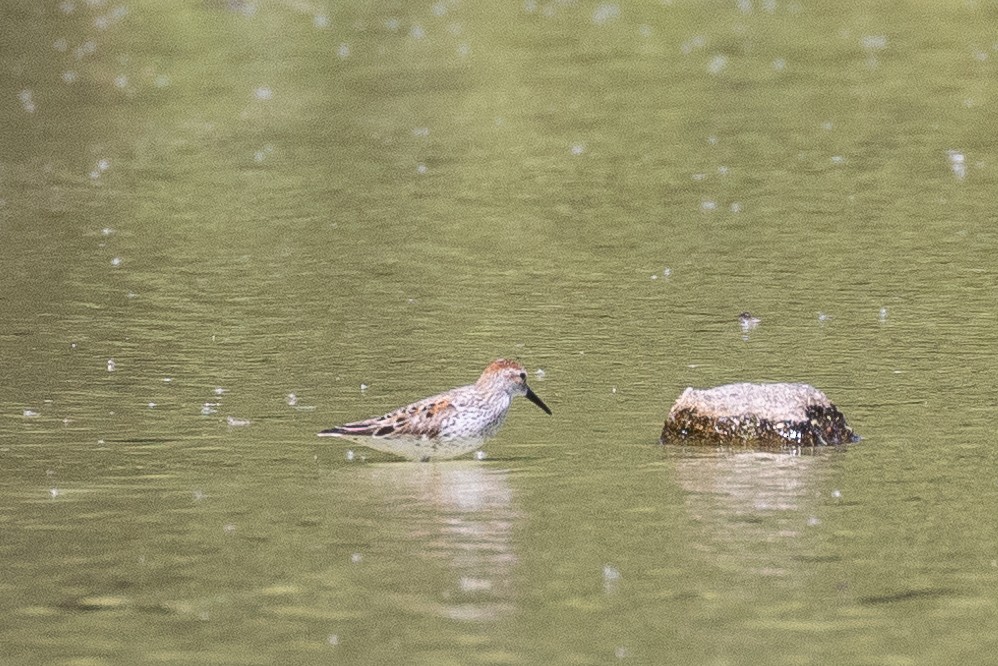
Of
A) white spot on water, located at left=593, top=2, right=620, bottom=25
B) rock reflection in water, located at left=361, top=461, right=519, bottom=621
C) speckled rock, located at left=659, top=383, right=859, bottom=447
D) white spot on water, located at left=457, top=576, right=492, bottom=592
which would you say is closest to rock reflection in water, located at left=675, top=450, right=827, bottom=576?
speckled rock, located at left=659, top=383, right=859, bottom=447

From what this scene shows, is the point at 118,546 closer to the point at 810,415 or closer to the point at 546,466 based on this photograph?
the point at 546,466

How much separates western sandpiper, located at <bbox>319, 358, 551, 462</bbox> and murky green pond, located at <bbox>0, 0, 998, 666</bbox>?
192 millimetres

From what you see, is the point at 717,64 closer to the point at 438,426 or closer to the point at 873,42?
the point at 873,42

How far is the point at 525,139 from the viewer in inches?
960

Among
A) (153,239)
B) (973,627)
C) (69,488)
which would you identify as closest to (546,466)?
(69,488)

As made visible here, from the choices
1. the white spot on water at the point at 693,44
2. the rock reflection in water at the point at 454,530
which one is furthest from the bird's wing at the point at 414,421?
the white spot on water at the point at 693,44

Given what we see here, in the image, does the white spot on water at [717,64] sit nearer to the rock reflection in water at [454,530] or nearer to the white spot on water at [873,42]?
the white spot on water at [873,42]

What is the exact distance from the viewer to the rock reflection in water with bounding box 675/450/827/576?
10.1 m

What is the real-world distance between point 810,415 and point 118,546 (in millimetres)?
4097

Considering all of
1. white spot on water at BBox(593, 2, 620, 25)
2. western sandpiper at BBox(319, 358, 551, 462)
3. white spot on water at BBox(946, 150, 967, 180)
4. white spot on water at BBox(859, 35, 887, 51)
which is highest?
white spot on water at BBox(593, 2, 620, 25)

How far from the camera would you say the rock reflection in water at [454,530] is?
9.49m

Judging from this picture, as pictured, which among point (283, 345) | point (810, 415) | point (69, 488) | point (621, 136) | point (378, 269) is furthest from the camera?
point (621, 136)

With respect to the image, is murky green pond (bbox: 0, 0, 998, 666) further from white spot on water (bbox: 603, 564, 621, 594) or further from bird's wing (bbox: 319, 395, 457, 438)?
bird's wing (bbox: 319, 395, 457, 438)

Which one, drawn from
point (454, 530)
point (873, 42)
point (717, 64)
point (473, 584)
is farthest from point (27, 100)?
point (473, 584)
